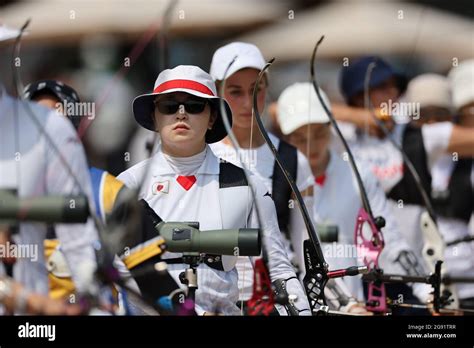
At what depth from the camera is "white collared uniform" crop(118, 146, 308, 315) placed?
892cm

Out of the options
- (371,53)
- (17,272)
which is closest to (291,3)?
(371,53)

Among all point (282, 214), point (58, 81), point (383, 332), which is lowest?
point (383, 332)

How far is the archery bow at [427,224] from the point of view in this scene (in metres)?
9.81

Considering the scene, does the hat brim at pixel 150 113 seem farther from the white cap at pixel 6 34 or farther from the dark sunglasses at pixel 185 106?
the white cap at pixel 6 34

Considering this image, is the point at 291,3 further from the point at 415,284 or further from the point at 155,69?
the point at 415,284

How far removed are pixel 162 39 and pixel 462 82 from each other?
1.65 metres

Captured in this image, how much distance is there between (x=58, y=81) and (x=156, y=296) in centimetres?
112

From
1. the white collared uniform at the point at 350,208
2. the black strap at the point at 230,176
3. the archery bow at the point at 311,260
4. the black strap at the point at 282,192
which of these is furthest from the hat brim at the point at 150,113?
the white collared uniform at the point at 350,208

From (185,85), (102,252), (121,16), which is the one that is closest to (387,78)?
(185,85)

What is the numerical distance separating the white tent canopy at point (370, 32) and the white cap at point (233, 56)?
0.20ft

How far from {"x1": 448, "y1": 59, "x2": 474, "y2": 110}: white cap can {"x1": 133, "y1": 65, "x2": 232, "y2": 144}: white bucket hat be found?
4.48 feet

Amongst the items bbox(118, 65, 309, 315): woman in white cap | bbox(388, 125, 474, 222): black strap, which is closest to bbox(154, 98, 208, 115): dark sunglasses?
bbox(118, 65, 309, 315): woman in white cap

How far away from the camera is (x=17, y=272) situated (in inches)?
353

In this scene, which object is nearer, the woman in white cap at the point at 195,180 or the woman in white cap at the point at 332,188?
the woman in white cap at the point at 195,180
